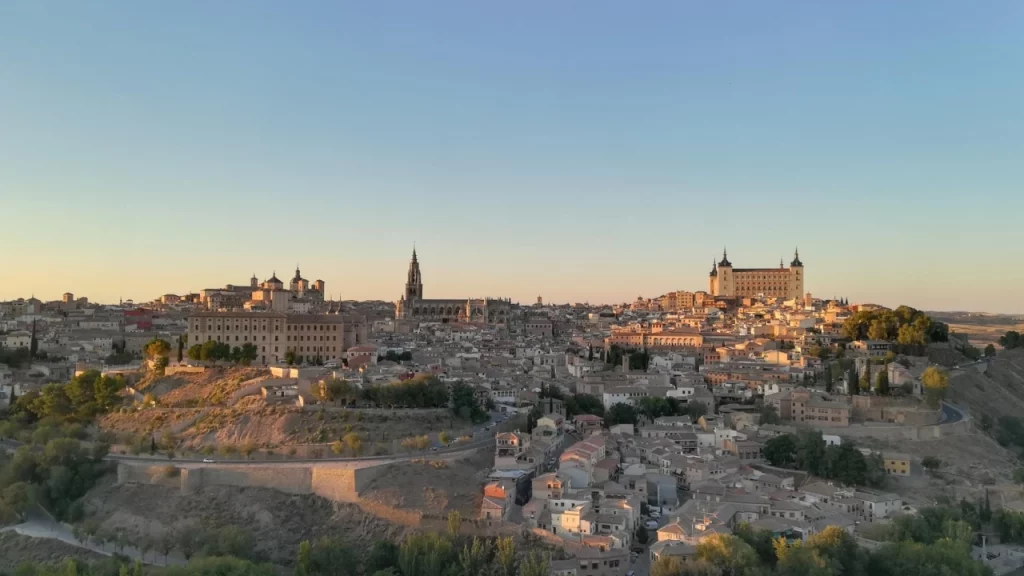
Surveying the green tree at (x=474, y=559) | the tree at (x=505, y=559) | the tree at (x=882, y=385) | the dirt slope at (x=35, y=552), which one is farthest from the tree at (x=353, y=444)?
the tree at (x=882, y=385)

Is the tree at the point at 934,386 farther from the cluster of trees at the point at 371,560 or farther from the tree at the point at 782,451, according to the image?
the cluster of trees at the point at 371,560

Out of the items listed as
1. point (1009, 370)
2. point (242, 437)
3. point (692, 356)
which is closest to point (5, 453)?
point (242, 437)

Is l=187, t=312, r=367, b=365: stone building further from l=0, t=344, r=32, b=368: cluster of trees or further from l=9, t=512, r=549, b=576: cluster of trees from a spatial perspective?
l=9, t=512, r=549, b=576: cluster of trees

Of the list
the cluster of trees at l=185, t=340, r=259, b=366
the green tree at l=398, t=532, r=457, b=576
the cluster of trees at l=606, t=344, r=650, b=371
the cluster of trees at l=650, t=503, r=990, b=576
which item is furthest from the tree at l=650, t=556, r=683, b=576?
the cluster of trees at l=185, t=340, r=259, b=366

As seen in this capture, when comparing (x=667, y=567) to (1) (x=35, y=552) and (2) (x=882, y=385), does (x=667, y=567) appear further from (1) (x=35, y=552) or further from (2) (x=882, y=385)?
(2) (x=882, y=385)

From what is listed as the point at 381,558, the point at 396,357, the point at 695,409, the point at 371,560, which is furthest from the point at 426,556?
the point at 396,357

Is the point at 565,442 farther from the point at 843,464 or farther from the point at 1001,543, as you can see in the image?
the point at 1001,543
